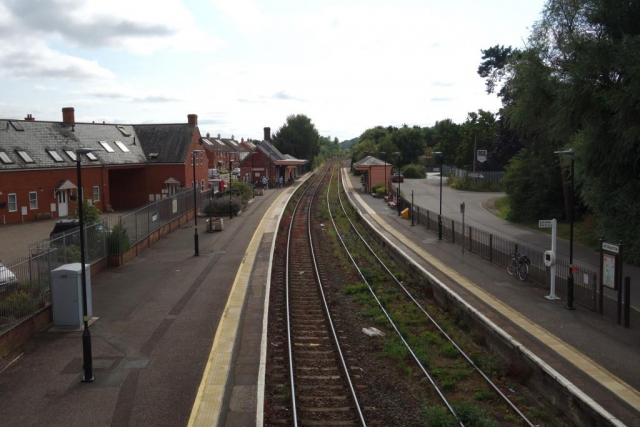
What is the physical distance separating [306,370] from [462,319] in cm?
599

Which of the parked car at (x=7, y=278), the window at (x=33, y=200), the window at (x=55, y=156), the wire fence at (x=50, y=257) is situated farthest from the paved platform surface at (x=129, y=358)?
the window at (x=55, y=156)

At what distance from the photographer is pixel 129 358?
13.2m

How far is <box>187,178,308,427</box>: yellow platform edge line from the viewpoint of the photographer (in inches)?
399

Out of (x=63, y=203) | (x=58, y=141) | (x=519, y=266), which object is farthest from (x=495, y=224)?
(x=58, y=141)

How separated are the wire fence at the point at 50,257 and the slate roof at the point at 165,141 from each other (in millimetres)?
20592

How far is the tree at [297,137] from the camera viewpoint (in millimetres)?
108062

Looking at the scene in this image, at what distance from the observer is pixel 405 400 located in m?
11.8

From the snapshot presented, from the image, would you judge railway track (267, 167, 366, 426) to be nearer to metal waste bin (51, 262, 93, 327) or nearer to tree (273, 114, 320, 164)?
metal waste bin (51, 262, 93, 327)

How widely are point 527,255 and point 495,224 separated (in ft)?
45.5

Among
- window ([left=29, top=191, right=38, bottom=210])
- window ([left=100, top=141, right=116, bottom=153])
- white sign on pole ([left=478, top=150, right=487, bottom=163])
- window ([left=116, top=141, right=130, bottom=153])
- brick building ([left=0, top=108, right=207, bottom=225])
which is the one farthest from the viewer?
white sign on pole ([left=478, top=150, right=487, bottom=163])

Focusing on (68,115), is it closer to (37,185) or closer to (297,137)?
(37,185)

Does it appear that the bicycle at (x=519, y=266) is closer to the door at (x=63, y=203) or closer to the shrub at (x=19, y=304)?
the shrub at (x=19, y=304)

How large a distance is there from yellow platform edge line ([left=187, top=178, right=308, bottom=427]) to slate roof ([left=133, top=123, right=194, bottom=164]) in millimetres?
31258

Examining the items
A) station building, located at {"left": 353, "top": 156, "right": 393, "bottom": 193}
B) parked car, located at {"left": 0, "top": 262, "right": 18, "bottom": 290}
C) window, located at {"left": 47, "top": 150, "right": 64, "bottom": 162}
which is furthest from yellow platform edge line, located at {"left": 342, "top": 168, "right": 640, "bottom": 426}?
station building, located at {"left": 353, "top": 156, "right": 393, "bottom": 193}
